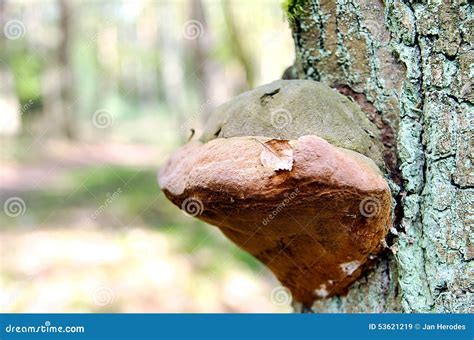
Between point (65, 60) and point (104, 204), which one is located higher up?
point (65, 60)

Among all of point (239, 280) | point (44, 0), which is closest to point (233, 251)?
point (239, 280)

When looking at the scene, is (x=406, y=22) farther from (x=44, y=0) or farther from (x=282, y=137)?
(x=44, y=0)
